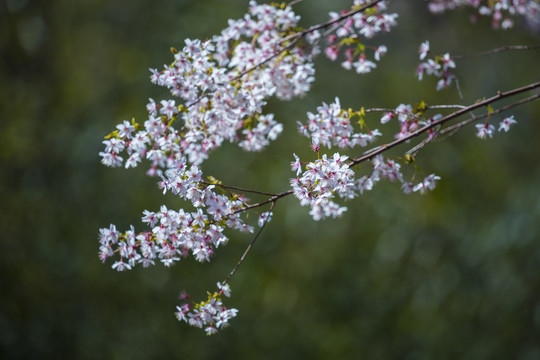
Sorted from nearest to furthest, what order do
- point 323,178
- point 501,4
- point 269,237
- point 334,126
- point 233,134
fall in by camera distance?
point 323,178, point 334,126, point 233,134, point 501,4, point 269,237

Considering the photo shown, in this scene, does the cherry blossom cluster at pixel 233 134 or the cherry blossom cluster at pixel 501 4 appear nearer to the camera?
the cherry blossom cluster at pixel 233 134

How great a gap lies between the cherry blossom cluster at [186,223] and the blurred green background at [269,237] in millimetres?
2503

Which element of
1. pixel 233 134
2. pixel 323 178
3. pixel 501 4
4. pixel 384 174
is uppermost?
pixel 501 4

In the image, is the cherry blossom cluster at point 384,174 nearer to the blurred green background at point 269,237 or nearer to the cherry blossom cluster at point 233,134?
the cherry blossom cluster at point 233,134

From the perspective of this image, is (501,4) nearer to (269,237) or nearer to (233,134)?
(233,134)

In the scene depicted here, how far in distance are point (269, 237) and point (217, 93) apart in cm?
245

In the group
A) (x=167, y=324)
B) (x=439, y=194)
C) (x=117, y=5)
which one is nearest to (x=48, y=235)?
(x=167, y=324)

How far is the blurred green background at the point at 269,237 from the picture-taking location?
3.76m

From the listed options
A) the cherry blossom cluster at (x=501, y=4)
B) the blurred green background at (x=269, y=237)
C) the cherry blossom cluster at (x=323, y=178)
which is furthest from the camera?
the blurred green background at (x=269, y=237)

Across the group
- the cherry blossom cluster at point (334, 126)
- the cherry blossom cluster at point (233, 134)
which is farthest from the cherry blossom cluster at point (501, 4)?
the cherry blossom cluster at point (334, 126)

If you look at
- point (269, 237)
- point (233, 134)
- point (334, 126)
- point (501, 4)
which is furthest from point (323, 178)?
point (269, 237)

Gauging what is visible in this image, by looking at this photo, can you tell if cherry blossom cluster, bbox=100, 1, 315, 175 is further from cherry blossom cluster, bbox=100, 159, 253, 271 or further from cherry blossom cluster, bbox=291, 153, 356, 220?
cherry blossom cluster, bbox=291, 153, 356, 220

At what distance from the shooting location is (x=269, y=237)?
3828 millimetres

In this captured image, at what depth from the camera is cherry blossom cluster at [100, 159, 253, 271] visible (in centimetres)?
119
